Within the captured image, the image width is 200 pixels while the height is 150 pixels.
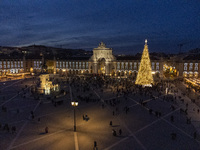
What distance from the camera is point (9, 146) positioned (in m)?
13.3

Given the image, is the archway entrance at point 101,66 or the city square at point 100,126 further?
the archway entrance at point 101,66

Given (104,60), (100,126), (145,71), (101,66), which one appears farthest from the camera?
(101,66)

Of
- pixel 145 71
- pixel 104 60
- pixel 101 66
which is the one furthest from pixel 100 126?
pixel 101 66

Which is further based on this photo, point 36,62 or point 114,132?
point 36,62

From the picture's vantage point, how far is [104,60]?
68.8 m

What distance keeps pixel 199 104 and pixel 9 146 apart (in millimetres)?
27183

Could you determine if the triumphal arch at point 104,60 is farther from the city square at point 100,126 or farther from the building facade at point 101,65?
the city square at point 100,126

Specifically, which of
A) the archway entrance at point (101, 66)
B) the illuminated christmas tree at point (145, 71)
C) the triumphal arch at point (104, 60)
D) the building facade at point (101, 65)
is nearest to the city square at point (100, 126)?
the illuminated christmas tree at point (145, 71)

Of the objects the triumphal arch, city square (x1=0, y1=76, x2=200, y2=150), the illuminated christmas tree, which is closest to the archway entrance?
the triumphal arch

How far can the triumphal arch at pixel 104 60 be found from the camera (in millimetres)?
68250

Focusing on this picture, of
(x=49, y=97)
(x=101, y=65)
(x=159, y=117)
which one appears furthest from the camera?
(x=101, y=65)

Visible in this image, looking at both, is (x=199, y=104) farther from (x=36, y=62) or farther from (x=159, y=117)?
(x=36, y=62)

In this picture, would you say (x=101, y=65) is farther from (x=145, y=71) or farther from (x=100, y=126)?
(x=100, y=126)

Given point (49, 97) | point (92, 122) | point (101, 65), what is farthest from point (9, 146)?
point (101, 65)
